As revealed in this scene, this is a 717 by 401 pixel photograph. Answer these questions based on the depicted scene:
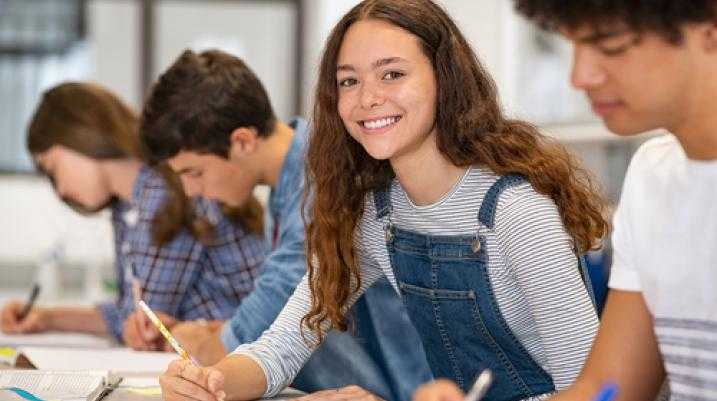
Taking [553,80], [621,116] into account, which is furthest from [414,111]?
[553,80]

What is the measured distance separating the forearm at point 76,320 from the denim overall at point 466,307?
1.09 meters

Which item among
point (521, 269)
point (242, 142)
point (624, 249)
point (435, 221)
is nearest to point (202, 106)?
point (242, 142)

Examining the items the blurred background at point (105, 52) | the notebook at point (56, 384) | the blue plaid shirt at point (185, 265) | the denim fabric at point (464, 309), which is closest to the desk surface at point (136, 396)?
the notebook at point (56, 384)

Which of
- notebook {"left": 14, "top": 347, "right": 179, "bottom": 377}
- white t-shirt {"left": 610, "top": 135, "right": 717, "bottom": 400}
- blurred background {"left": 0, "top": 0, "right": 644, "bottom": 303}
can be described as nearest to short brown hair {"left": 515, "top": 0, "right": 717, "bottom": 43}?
white t-shirt {"left": 610, "top": 135, "right": 717, "bottom": 400}

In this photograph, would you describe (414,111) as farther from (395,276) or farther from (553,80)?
(553,80)

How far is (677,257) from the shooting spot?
3.58 feet

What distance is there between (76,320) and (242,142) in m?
0.70

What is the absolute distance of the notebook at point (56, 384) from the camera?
1557mm

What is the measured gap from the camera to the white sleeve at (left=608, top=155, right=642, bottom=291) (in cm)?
114

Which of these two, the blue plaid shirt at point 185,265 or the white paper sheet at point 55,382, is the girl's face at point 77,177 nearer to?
the blue plaid shirt at point 185,265

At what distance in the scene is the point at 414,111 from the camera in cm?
162

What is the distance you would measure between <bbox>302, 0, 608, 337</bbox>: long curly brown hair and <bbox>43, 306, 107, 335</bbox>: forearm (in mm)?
907

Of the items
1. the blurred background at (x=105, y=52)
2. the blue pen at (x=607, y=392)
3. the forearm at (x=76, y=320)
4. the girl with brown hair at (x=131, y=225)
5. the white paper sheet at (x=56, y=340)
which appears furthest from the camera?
the blurred background at (x=105, y=52)

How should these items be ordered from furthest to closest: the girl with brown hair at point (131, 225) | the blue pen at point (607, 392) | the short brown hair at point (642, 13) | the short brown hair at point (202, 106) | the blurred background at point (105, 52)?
the blurred background at point (105, 52) → the girl with brown hair at point (131, 225) → the short brown hair at point (202, 106) → the blue pen at point (607, 392) → the short brown hair at point (642, 13)
